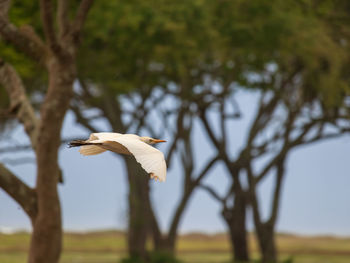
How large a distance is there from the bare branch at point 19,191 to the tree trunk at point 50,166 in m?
0.10

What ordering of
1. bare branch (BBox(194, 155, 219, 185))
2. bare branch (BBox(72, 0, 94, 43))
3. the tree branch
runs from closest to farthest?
1. the tree branch
2. bare branch (BBox(72, 0, 94, 43))
3. bare branch (BBox(194, 155, 219, 185))

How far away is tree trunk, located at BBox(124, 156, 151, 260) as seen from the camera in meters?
15.0

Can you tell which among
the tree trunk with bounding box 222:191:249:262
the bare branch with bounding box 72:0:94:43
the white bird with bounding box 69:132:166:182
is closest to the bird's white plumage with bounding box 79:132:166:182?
the white bird with bounding box 69:132:166:182

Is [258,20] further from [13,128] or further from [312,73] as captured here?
[13,128]

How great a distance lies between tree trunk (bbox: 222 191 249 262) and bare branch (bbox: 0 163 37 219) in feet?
30.6

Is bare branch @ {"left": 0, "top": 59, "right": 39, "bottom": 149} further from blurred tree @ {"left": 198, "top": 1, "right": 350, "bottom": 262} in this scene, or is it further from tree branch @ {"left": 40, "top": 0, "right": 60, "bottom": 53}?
blurred tree @ {"left": 198, "top": 1, "right": 350, "bottom": 262}

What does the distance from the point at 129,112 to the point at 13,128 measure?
3.43 metres

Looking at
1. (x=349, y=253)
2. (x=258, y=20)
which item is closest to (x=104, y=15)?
(x=258, y=20)

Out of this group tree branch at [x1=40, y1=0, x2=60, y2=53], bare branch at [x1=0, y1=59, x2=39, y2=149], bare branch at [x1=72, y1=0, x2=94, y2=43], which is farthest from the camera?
bare branch at [x1=0, y1=59, x2=39, y2=149]

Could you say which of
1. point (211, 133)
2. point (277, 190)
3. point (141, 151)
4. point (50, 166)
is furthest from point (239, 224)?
point (141, 151)

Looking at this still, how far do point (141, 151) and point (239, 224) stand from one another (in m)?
13.4

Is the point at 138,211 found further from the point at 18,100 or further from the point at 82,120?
the point at 18,100

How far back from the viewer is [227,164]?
16.0 meters

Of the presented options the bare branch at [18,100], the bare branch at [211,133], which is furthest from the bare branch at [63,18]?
the bare branch at [211,133]
